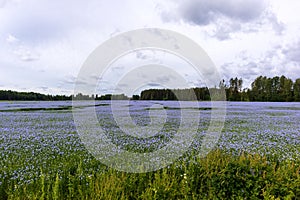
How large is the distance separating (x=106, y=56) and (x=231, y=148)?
6.54 meters

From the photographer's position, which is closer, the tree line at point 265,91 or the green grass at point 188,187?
the green grass at point 188,187

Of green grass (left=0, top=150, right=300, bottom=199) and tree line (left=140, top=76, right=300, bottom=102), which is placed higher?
tree line (left=140, top=76, right=300, bottom=102)

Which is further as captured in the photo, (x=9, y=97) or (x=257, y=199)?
(x=9, y=97)

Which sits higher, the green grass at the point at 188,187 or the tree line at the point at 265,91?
the tree line at the point at 265,91

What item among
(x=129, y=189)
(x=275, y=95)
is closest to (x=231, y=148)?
(x=129, y=189)

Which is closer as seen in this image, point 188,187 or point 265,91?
point 188,187

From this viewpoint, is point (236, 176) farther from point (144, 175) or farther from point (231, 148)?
point (231, 148)

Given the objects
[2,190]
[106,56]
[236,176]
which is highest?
[106,56]

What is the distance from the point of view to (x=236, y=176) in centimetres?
548

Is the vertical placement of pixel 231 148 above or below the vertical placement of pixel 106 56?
below

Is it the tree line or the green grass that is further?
the tree line

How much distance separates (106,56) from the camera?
8078 mm

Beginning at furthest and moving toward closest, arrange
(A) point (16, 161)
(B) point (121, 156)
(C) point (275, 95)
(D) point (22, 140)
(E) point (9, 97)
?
(E) point (9, 97) < (C) point (275, 95) < (D) point (22, 140) < (B) point (121, 156) < (A) point (16, 161)

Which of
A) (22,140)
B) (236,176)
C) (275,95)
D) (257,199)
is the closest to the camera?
(257,199)
